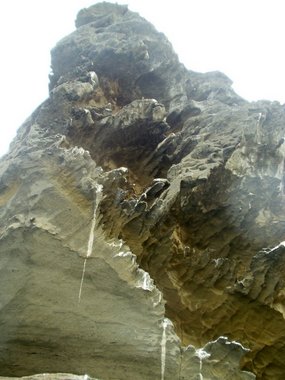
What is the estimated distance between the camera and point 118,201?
9547mm

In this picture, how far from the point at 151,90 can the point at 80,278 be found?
11831 millimetres

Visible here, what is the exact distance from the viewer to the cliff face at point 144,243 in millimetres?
7176

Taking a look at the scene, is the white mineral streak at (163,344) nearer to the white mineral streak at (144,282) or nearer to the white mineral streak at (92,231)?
the white mineral streak at (144,282)

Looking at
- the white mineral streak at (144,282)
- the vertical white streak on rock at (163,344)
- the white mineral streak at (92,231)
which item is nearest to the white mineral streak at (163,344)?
the vertical white streak on rock at (163,344)

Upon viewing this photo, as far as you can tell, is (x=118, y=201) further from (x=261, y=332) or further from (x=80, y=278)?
(x=261, y=332)

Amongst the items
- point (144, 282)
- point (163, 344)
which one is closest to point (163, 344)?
point (163, 344)

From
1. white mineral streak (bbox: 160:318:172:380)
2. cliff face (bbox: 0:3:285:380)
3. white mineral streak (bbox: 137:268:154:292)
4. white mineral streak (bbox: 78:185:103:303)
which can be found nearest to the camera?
white mineral streak (bbox: 160:318:172:380)

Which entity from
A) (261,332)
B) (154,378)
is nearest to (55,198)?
(154,378)

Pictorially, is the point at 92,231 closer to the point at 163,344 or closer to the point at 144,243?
the point at 144,243

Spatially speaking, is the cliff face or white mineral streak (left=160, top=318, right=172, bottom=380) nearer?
white mineral streak (left=160, top=318, right=172, bottom=380)

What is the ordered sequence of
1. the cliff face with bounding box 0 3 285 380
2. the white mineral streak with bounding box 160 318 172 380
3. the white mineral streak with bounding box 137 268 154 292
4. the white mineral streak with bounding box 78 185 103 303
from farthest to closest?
the white mineral streak with bounding box 78 185 103 303 < the white mineral streak with bounding box 137 268 154 292 < the cliff face with bounding box 0 3 285 380 < the white mineral streak with bounding box 160 318 172 380

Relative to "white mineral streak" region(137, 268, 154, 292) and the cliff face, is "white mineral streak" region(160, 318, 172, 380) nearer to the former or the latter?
the cliff face

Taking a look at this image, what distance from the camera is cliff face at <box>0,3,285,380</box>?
718cm

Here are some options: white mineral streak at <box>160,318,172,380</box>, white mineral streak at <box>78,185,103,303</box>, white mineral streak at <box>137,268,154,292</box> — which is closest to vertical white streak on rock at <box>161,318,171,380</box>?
white mineral streak at <box>160,318,172,380</box>
